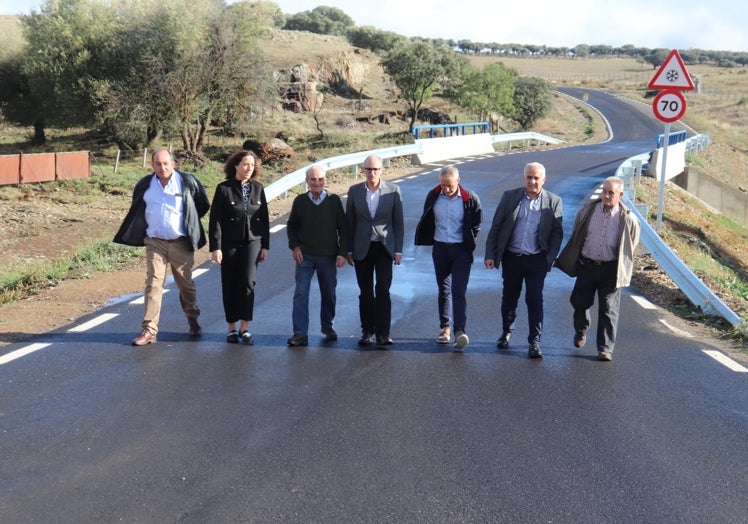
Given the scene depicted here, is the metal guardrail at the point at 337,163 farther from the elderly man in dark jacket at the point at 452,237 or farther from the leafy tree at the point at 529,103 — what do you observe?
the leafy tree at the point at 529,103

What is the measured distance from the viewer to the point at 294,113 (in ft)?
170

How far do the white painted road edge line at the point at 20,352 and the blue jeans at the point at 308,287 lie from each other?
239 cm

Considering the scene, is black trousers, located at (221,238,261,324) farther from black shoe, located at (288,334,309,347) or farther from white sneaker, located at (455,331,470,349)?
white sneaker, located at (455,331,470,349)

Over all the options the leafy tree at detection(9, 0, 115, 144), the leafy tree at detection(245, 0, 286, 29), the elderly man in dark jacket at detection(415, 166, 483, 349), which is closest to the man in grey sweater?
the elderly man in dark jacket at detection(415, 166, 483, 349)

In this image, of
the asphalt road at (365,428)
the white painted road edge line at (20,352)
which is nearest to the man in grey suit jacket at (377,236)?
the asphalt road at (365,428)

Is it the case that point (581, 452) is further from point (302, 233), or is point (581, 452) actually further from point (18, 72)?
point (18, 72)

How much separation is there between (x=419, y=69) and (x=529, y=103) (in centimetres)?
1446

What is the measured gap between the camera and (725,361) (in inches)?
319

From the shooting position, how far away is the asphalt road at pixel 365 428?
15.9 feet

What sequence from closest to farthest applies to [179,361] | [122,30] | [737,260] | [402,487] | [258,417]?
[402,487] → [258,417] → [179,361] → [737,260] → [122,30]

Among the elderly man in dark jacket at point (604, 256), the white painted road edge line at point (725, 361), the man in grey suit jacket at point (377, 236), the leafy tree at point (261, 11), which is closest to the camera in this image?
the white painted road edge line at point (725, 361)

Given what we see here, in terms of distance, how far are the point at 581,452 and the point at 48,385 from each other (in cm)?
422

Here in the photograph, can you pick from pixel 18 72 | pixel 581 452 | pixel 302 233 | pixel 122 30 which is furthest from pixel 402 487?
pixel 18 72

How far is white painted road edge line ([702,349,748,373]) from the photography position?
784cm
